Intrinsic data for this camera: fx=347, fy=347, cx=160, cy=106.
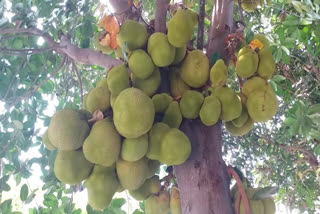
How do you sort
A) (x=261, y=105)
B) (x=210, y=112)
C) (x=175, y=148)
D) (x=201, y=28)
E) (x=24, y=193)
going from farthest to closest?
(x=24, y=193) → (x=201, y=28) → (x=261, y=105) → (x=210, y=112) → (x=175, y=148)

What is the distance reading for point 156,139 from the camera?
116cm

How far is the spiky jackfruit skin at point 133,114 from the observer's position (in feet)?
3.61

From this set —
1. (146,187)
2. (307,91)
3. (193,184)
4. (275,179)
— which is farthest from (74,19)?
(275,179)

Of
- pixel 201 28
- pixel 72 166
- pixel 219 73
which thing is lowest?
pixel 72 166

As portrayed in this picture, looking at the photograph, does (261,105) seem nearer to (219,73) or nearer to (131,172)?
(219,73)

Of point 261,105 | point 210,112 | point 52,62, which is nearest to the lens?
point 210,112

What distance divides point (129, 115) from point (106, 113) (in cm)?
22

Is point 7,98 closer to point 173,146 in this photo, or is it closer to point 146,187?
point 146,187

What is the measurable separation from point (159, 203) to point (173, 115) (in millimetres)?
355

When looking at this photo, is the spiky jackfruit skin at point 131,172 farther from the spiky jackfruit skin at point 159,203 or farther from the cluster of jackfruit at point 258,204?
the cluster of jackfruit at point 258,204

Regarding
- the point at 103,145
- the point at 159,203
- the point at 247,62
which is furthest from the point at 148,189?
the point at 247,62

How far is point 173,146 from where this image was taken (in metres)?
1.09

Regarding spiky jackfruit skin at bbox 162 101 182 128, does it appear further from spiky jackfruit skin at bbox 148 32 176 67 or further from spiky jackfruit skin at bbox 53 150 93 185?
spiky jackfruit skin at bbox 53 150 93 185

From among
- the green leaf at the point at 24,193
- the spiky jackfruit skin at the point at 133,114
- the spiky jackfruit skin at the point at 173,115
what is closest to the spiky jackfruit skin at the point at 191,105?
the spiky jackfruit skin at the point at 173,115
